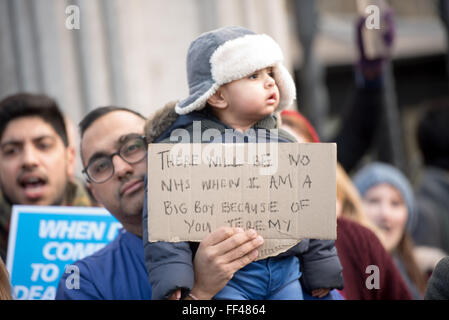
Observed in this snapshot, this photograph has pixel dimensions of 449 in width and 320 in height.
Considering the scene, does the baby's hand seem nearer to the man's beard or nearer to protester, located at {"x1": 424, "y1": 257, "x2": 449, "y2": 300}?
protester, located at {"x1": 424, "y1": 257, "x2": 449, "y2": 300}

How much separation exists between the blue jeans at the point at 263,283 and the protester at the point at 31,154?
1068 mm

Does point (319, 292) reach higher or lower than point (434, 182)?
lower

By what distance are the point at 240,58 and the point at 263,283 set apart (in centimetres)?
63

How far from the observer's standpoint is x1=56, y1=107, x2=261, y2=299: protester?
6.79 feet

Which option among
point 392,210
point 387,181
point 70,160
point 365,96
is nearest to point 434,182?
point 387,181

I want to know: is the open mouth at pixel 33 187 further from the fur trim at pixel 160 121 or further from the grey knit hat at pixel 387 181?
the grey knit hat at pixel 387 181

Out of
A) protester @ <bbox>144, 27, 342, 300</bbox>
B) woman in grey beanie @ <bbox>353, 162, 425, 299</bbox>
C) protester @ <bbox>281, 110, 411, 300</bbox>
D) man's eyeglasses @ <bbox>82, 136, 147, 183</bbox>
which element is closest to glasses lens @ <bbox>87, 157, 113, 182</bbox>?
man's eyeglasses @ <bbox>82, 136, 147, 183</bbox>

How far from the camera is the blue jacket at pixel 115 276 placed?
2051mm

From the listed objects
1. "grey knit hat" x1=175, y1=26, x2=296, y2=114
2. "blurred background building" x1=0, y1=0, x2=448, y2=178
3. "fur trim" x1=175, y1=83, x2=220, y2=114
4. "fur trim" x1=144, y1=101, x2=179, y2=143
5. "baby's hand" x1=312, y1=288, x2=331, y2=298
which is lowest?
"baby's hand" x1=312, y1=288, x2=331, y2=298

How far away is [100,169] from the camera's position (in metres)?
2.17

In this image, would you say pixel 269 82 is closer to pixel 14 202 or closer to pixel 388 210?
pixel 14 202

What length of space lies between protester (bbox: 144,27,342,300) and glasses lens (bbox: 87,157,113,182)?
29 centimetres

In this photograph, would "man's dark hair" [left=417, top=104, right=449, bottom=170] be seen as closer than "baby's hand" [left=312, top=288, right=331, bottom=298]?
No

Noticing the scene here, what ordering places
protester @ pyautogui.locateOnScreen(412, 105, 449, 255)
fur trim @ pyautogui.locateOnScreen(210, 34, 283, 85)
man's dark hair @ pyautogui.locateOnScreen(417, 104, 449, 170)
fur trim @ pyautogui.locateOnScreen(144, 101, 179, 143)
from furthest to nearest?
man's dark hair @ pyautogui.locateOnScreen(417, 104, 449, 170) < protester @ pyautogui.locateOnScreen(412, 105, 449, 255) < fur trim @ pyautogui.locateOnScreen(144, 101, 179, 143) < fur trim @ pyautogui.locateOnScreen(210, 34, 283, 85)
